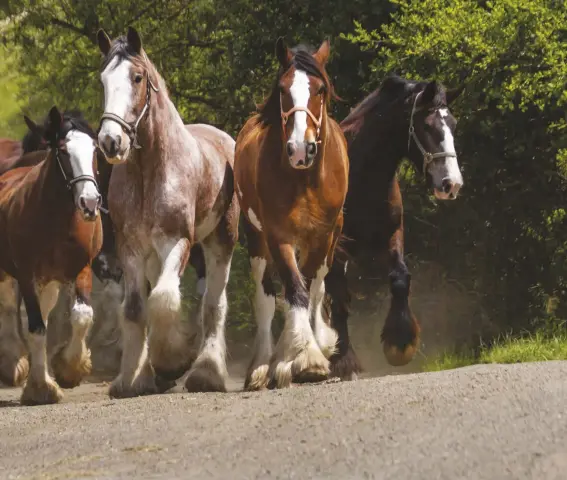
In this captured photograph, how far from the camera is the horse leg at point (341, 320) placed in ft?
36.7

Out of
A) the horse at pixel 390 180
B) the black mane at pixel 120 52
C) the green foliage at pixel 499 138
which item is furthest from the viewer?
the green foliage at pixel 499 138

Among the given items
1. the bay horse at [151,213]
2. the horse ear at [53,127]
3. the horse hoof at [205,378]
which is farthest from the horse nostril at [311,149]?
the horse ear at [53,127]

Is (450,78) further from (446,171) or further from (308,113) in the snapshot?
(308,113)

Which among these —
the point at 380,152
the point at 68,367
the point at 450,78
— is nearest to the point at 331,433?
the point at 68,367

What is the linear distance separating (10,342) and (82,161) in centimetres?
226

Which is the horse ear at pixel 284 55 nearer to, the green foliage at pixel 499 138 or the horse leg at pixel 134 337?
the horse leg at pixel 134 337

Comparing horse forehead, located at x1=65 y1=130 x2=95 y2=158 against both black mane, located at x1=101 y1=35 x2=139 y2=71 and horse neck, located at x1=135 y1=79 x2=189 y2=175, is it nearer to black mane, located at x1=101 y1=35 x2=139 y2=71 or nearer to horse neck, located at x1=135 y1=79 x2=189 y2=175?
horse neck, located at x1=135 y1=79 x2=189 y2=175

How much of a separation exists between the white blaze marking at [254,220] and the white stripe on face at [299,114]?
1365mm

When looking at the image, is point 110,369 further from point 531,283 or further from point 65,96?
point 531,283

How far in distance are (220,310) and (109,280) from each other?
2.62m

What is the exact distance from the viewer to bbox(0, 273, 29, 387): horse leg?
1252cm

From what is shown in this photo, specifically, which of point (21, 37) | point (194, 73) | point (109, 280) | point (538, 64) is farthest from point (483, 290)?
point (21, 37)

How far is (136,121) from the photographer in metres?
10.5

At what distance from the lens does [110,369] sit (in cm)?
1609
